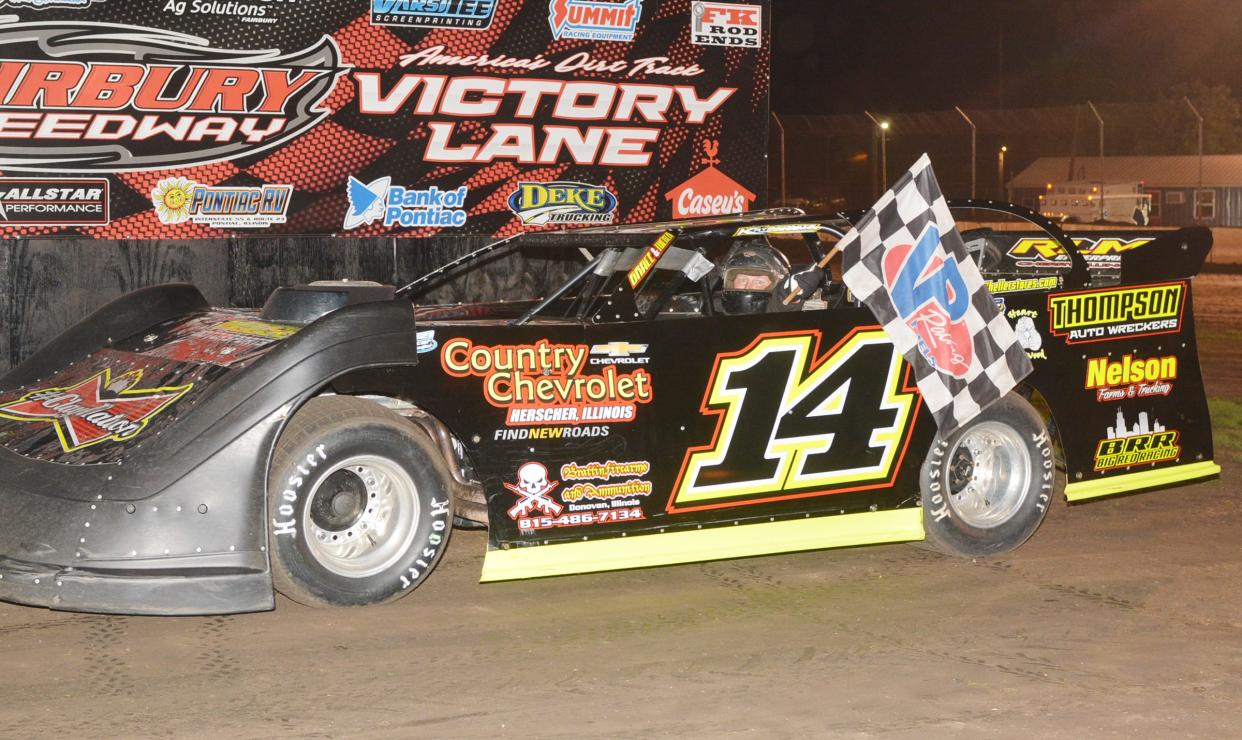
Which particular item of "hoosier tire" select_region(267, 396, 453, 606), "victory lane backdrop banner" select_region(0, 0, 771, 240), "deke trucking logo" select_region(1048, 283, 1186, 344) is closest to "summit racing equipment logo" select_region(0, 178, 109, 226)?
"victory lane backdrop banner" select_region(0, 0, 771, 240)

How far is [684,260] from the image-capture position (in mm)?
5828

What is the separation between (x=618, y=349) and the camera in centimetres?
539

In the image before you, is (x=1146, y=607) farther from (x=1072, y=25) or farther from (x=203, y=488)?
(x=1072, y=25)

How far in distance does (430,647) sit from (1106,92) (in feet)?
263

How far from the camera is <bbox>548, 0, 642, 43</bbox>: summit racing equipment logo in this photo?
35.2 ft

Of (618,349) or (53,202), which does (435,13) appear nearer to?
(53,202)

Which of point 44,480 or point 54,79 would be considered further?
point 54,79

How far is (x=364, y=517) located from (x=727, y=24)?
740cm

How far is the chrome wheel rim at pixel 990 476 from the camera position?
244 inches

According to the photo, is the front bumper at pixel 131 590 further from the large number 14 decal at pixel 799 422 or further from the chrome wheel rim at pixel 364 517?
the large number 14 decal at pixel 799 422

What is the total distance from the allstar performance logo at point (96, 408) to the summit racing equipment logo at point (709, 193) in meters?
6.35

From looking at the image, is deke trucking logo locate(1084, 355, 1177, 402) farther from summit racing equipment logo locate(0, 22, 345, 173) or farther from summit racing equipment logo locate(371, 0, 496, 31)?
summit racing equipment logo locate(0, 22, 345, 173)

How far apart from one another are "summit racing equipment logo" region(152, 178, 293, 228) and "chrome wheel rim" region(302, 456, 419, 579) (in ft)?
16.9

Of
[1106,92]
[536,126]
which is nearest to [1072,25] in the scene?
[1106,92]
